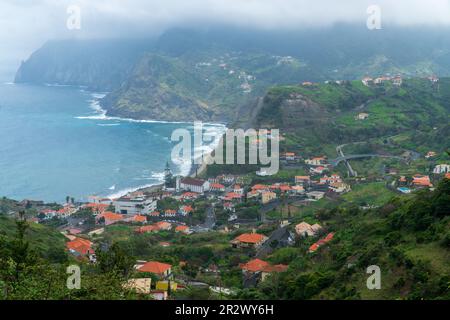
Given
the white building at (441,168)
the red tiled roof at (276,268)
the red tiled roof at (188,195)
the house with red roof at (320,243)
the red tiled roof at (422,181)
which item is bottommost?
the red tiled roof at (188,195)

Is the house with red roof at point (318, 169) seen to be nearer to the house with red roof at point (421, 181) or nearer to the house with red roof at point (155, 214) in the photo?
the house with red roof at point (421, 181)

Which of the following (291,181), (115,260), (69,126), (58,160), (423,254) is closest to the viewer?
(115,260)

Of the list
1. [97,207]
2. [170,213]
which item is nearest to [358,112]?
[170,213]

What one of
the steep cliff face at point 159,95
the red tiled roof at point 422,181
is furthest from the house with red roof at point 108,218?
the steep cliff face at point 159,95

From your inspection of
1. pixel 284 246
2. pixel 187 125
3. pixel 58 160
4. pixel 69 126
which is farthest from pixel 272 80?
pixel 284 246

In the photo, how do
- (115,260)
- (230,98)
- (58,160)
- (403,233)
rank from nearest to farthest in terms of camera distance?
(115,260), (403,233), (58,160), (230,98)

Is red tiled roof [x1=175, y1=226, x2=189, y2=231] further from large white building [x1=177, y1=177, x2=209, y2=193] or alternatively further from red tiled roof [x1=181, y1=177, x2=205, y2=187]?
red tiled roof [x1=181, y1=177, x2=205, y2=187]

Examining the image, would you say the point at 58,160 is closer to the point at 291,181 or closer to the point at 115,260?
the point at 291,181
